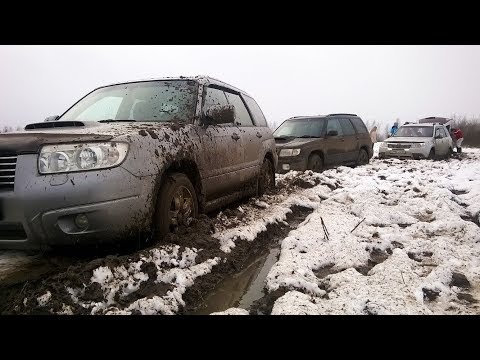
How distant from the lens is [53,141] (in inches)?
105

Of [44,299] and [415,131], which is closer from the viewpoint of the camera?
[44,299]

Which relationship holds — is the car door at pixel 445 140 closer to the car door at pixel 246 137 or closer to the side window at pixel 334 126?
the side window at pixel 334 126

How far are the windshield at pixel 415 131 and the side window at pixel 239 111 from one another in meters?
10.4

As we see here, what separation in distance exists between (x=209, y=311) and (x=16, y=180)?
1.67 m

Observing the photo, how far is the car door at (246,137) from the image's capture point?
16.2 feet

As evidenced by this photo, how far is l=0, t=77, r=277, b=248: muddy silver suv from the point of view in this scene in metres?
2.57

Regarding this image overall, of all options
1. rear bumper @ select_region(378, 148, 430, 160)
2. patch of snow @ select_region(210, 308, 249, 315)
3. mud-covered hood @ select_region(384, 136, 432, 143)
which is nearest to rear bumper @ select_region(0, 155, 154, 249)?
patch of snow @ select_region(210, 308, 249, 315)

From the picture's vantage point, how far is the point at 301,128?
10.0 metres

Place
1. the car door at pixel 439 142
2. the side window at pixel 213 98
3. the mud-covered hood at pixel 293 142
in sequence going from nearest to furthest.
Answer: the side window at pixel 213 98 → the mud-covered hood at pixel 293 142 → the car door at pixel 439 142

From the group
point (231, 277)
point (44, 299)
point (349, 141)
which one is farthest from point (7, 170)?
point (349, 141)

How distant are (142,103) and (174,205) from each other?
137 centimetres

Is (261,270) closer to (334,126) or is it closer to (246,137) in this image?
(246,137)

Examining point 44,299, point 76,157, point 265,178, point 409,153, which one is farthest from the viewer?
point 409,153

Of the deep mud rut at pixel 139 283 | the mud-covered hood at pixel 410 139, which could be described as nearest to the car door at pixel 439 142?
the mud-covered hood at pixel 410 139
